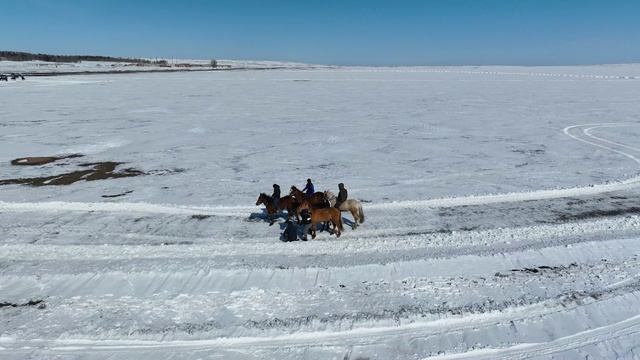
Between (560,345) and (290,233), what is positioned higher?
(290,233)

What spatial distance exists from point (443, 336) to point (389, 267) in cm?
156

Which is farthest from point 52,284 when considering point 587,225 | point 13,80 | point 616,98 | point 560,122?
point 13,80

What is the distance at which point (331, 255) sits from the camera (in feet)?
22.1

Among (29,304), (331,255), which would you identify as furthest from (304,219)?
(29,304)

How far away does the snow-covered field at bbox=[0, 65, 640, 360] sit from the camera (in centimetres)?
489

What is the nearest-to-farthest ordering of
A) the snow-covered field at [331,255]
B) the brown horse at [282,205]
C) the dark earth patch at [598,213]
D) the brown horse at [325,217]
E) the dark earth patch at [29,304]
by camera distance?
the snow-covered field at [331,255] → the dark earth patch at [29,304] → the brown horse at [325,217] → the brown horse at [282,205] → the dark earth patch at [598,213]

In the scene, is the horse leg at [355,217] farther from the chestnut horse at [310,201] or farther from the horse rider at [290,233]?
the horse rider at [290,233]

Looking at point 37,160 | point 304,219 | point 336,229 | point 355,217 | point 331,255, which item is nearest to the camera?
point 331,255

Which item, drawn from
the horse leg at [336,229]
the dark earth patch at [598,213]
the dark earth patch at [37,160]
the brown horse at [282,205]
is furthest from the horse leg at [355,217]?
the dark earth patch at [37,160]

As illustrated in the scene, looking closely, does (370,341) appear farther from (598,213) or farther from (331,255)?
(598,213)

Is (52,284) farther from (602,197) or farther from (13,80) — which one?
(13,80)

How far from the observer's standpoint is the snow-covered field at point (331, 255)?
4.89m

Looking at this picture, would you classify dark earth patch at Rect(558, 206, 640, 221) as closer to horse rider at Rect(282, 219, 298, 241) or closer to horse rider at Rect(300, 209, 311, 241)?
horse rider at Rect(300, 209, 311, 241)

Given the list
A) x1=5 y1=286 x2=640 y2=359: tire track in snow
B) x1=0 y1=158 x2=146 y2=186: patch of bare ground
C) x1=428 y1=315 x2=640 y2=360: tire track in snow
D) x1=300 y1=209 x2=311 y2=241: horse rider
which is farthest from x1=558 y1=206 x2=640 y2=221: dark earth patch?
x1=0 y1=158 x2=146 y2=186: patch of bare ground
